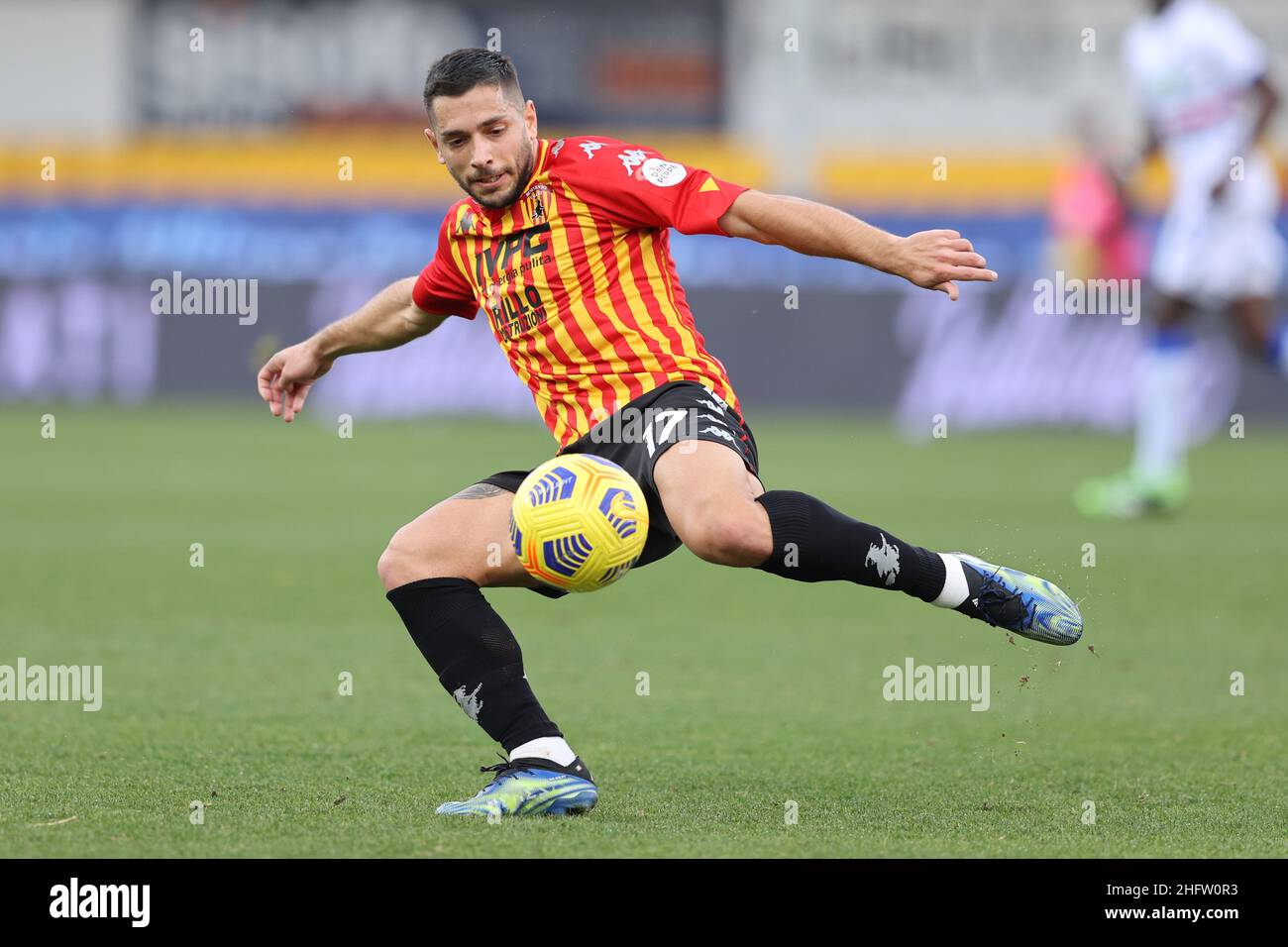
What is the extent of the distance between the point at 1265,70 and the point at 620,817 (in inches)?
317

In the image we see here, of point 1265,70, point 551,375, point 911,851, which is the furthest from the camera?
point 1265,70

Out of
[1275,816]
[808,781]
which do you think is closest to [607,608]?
[808,781]

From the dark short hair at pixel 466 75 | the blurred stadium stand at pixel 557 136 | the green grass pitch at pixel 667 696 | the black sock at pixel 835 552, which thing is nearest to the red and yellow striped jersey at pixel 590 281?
the dark short hair at pixel 466 75

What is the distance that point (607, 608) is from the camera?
8.27m

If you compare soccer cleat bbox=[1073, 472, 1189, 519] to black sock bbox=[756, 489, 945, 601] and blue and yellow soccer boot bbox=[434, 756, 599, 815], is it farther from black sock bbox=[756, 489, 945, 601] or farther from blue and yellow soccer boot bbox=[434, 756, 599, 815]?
blue and yellow soccer boot bbox=[434, 756, 599, 815]

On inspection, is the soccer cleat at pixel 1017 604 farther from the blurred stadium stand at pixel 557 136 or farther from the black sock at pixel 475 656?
the blurred stadium stand at pixel 557 136

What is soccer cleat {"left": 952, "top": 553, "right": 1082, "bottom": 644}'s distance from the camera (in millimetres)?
4645

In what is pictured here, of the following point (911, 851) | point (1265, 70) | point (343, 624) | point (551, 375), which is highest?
point (1265, 70)

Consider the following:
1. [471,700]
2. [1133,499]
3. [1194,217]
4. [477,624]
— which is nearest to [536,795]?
[471,700]

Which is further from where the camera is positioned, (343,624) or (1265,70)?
(1265,70)

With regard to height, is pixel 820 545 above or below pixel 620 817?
above

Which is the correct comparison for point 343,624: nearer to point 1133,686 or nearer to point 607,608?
point 607,608

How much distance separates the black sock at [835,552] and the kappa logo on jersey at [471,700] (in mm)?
762

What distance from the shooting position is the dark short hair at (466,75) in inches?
180
